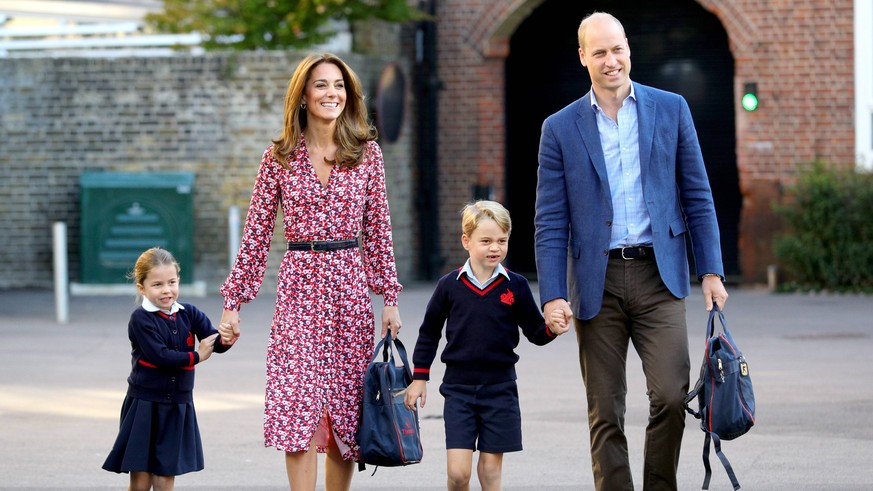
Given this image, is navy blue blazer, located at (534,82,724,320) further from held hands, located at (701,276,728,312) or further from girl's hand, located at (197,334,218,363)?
girl's hand, located at (197,334,218,363)

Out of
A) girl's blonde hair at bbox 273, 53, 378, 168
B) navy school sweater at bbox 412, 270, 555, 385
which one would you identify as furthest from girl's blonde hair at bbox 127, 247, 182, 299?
navy school sweater at bbox 412, 270, 555, 385

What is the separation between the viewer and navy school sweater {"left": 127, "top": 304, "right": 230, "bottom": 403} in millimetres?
5668

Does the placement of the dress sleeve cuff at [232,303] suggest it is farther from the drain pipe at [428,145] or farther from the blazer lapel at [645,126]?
the drain pipe at [428,145]

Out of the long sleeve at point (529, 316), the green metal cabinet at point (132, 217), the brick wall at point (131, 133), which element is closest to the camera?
the long sleeve at point (529, 316)

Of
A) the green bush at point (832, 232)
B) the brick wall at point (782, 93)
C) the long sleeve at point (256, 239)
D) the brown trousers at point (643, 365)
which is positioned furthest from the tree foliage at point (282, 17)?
the brown trousers at point (643, 365)

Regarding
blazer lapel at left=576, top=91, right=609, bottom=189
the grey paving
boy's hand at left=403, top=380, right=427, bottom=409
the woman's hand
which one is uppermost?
blazer lapel at left=576, top=91, right=609, bottom=189

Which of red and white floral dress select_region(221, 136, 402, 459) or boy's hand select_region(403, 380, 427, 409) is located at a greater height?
red and white floral dress select_region(221, 136, 402, 459)

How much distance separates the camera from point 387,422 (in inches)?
218

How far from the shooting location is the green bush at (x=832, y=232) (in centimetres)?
1560

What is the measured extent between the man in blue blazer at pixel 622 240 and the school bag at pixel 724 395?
0.09m

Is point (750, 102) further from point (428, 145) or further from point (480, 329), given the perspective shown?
point (480, 329)

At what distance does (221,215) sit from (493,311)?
1116 cm

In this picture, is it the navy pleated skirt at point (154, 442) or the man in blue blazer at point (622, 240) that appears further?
the navy pleated skirt at point (154, 442)

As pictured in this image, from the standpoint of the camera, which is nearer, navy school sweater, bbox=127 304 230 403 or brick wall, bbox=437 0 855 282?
navy school sweater, bbox=127 304 230 403
